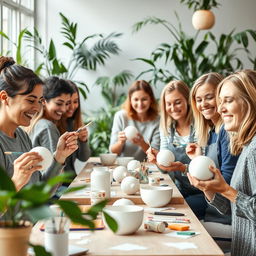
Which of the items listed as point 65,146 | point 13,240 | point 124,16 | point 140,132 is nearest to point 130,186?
point 65,146

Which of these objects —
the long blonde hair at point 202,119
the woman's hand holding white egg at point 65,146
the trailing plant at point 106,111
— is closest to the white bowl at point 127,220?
the woman's hand holding white egg at point 65,146

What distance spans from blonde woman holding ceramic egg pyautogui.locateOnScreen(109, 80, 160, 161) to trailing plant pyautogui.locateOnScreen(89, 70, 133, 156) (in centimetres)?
116

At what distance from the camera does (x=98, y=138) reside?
566 cm

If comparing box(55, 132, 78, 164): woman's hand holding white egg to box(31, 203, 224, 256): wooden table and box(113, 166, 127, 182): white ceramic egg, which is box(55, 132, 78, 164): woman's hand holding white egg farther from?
box(31, 203, 224, 256): wooden table

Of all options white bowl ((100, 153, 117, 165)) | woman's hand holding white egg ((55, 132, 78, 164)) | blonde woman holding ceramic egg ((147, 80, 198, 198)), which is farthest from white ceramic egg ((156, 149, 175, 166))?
white bowl ((100, 153, 117, 165))

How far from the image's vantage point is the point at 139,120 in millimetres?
4418

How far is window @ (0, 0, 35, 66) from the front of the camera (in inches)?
192

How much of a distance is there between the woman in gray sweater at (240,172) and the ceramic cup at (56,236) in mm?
821

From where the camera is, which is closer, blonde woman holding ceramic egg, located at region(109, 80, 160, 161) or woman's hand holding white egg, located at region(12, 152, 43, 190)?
woman's hand holding white egg, located at region(12, 152, 43, 190)

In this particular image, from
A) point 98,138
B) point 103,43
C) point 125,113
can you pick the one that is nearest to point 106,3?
point 103,43

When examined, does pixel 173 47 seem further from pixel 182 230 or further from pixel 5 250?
pixel 5 250

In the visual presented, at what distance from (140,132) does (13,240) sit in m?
3.29

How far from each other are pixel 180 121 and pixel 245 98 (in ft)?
5.20

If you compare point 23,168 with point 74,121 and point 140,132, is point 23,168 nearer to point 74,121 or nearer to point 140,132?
point 74,121
